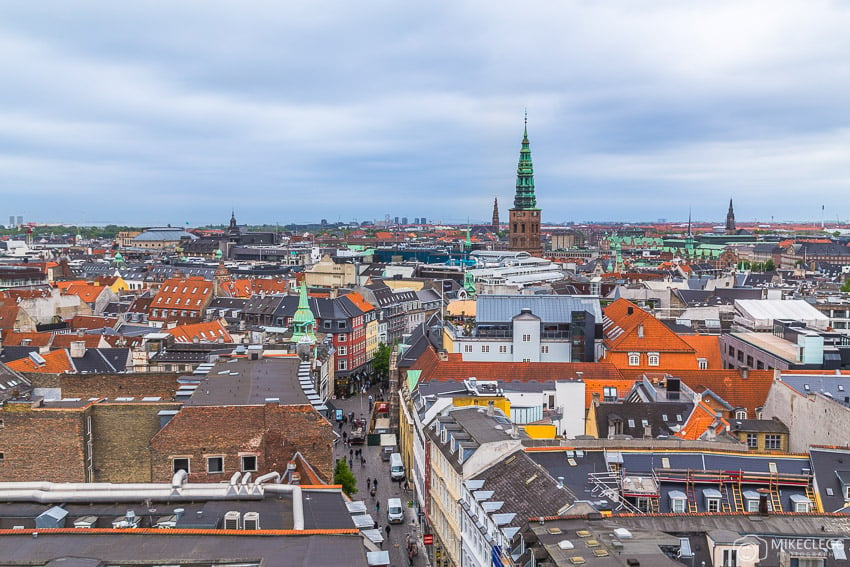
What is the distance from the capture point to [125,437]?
37469 millimetres

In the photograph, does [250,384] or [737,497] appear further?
[250,384]

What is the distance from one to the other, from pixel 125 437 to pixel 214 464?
16.6 ft

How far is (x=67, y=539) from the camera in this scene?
74.1ft

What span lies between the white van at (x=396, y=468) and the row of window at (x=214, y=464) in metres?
33.7

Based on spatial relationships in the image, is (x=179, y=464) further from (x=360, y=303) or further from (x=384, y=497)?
(x=360, y=303)

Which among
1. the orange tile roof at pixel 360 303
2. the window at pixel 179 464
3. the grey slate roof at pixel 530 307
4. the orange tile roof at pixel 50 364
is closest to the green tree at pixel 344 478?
the window at pixel 179 464

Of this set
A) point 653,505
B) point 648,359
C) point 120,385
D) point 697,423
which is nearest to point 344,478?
point 120,385

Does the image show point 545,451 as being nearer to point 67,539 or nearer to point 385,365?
point 67,539

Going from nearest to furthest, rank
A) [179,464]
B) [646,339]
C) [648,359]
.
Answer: [179,464] → [648,359] → [646,339]

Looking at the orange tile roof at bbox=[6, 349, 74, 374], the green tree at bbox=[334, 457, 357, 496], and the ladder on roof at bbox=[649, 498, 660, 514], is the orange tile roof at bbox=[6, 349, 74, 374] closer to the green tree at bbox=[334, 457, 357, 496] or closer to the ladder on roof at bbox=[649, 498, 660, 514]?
the green tree at bbox=[334, 457, 357, 496]

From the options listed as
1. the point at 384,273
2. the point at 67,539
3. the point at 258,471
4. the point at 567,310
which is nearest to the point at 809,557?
the point at 258,471

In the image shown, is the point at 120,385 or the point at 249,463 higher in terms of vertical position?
the point at 120,385

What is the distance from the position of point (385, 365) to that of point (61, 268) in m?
97.8

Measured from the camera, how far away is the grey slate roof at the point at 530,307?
81000mm
